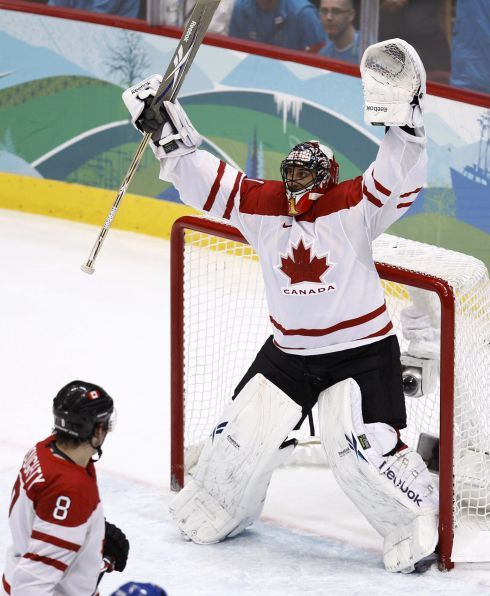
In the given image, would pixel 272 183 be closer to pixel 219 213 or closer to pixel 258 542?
pixel 219 213

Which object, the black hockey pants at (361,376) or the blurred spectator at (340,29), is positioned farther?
the blurred spectator at (340,29)

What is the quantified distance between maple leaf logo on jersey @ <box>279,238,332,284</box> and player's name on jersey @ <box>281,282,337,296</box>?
0.05 feet

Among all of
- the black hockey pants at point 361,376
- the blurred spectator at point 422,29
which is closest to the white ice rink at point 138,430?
the black hockey pants at point 361,376

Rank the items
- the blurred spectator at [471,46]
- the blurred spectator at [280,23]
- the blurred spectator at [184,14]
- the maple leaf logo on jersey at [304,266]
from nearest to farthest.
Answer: the maple leaf logo on jersey at [304,266] < the blurred spectator at [471,46] < the blurred spectator at [280,23] < the blurred spectator at [184,14]

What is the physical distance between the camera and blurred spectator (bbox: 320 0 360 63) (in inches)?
266

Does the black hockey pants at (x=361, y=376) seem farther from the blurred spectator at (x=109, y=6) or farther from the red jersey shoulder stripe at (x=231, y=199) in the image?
the blurred spectator at (x=109, y=6)

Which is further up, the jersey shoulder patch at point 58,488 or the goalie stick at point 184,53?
the goalie stick at point 184,53

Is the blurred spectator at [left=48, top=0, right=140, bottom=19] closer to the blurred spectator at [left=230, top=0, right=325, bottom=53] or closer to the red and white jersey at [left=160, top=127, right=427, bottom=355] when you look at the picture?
the blurred spectator at [left=230, top=0, right=325, bottom=53]

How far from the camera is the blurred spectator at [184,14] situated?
7229 mm

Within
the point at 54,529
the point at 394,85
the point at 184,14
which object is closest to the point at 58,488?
the point at 54,529

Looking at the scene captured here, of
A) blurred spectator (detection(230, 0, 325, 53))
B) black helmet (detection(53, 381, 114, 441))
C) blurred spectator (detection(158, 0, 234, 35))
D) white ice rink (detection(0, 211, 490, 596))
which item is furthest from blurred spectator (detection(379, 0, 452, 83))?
black helmet (detection(53, 381, 114, 441))

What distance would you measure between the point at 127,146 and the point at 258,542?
3829mm

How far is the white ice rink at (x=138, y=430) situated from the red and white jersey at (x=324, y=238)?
63cm

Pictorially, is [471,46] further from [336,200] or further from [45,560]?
[45,560]
